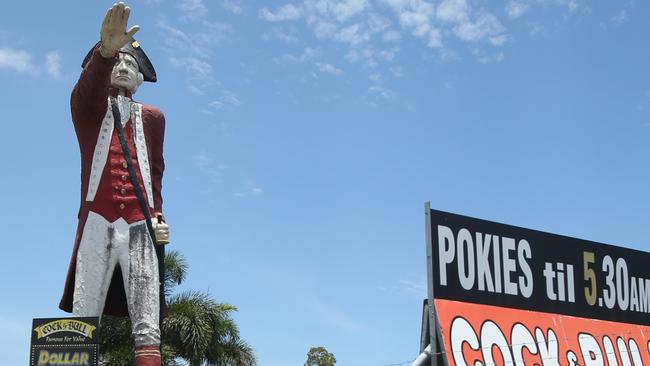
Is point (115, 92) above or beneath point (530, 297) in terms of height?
above

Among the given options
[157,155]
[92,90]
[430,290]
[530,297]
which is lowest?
[430,290]

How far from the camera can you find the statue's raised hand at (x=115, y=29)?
9516mm

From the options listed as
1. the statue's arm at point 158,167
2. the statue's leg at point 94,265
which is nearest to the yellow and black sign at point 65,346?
the statue's leg at point 94,265

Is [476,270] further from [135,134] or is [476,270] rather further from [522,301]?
[135,134]

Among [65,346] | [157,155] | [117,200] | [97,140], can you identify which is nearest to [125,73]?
[97,140]

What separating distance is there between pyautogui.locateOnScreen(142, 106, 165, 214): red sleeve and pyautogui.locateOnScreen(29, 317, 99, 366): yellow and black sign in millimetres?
1585

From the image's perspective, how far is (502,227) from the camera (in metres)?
14.8

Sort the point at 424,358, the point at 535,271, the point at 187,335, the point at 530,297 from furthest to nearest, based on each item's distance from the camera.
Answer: the point at 187,335, the point at 535,271, the point at 530,297, the point at 424,358

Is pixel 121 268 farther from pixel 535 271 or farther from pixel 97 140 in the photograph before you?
pixel 535 271

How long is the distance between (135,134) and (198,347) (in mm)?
11977

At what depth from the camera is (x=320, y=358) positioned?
5259 centimetres

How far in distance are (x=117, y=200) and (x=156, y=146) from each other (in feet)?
3.08

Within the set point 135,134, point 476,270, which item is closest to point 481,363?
point 476,270

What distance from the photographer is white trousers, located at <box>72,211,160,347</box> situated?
32.2 ft
